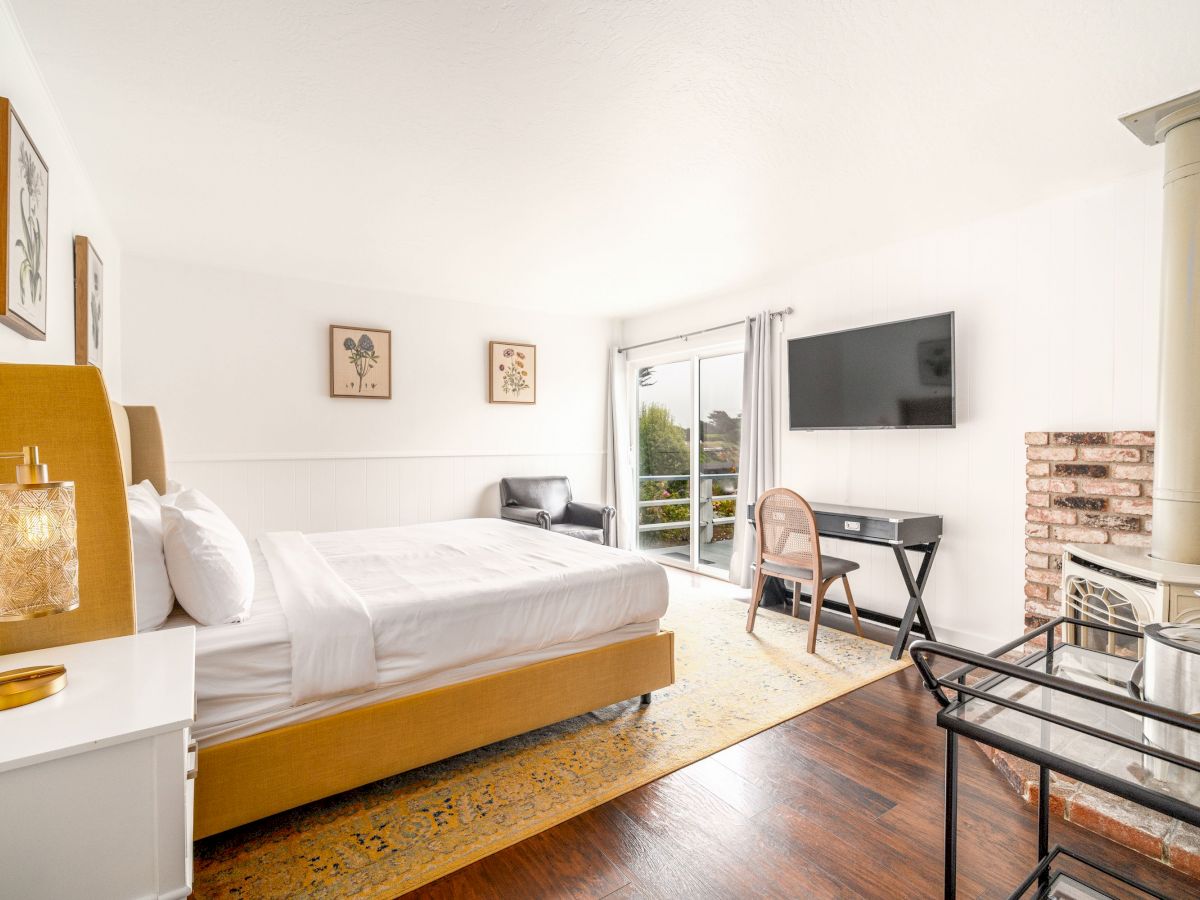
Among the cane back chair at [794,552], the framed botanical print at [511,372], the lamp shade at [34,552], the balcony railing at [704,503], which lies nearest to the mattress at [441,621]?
the lamp shade at [34,552]

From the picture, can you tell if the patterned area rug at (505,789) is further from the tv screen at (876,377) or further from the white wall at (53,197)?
the white wall at (53,197)

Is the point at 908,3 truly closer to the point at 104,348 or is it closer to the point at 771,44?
the point at 771,44

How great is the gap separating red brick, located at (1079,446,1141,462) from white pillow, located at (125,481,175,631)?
392 centimetres

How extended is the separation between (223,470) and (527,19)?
151 inches

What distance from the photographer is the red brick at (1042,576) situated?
3025 millimetres

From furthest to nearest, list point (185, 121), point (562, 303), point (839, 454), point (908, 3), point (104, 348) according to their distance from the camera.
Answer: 1. point (562, 303)
2. point (839, 454)
3. point (104, 348)
4. point (185, 121)
5. point (908, 3)

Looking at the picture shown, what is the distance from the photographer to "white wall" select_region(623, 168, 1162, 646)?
113 inches

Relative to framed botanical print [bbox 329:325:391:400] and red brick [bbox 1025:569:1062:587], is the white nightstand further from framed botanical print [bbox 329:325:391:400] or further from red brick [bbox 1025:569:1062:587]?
framed botanical print [bbox 329:325:391:400]

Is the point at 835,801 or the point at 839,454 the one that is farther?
the point at 839,454

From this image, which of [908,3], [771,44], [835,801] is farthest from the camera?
[835,801]

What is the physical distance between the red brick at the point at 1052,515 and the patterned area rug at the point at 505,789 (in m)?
1.04

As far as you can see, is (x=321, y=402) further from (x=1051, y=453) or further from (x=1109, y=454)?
(x=1109, y=454)

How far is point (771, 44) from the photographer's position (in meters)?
1.88

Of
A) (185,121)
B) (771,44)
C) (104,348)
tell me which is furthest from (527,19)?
(104,348)
